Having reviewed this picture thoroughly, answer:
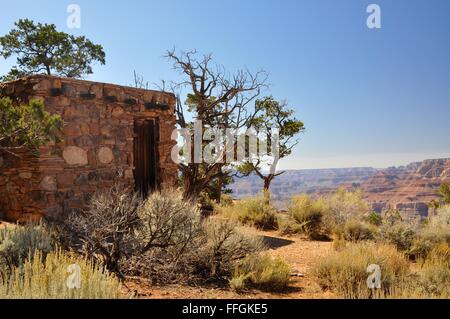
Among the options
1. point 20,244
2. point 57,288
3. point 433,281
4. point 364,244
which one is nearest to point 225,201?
point 364,244

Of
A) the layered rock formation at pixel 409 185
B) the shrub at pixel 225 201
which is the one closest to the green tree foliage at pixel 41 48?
the shrub at pixel 225 201

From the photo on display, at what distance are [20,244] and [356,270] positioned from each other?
4.40 metres

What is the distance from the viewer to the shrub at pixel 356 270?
4.89m

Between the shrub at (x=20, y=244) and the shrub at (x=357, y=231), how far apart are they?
5861mm

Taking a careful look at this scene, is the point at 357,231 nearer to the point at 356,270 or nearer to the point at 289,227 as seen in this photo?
the point at 289,227

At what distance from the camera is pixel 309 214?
970 cm

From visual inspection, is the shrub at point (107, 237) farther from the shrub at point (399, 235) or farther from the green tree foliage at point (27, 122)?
the shrub at point (399, 235)

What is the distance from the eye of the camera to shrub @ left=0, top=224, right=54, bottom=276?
4805 millimetres

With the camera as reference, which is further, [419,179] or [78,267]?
[419,179]

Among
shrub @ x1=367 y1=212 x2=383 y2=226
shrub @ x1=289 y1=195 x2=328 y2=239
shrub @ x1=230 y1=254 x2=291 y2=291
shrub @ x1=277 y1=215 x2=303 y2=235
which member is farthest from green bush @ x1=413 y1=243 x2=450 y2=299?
shrub @ x1=367 y1=212 x2=383 y2=226

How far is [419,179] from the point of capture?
6512 centimetres
